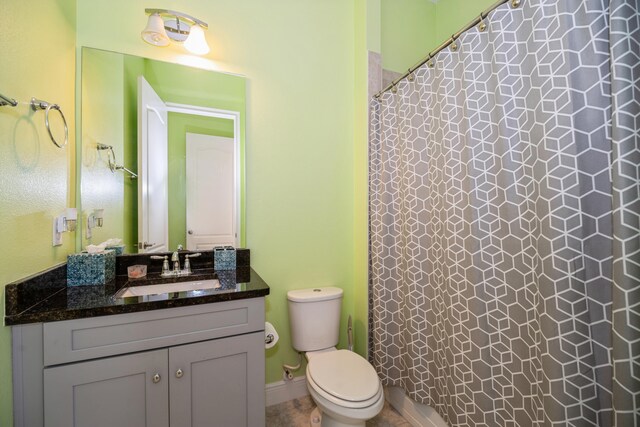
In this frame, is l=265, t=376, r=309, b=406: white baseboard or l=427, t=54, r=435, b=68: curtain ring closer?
l=427, t=54, r=435, b=68: curtain ring

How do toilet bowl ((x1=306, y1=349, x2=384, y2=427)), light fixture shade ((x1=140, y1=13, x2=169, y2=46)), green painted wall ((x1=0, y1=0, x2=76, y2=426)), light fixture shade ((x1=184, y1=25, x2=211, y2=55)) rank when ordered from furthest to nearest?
1. light fixture shade ((x1=184, y1=25, x2=211, y2=55))
2. light fixture shade ((x1=140, y1=13, x2=169, y2=46))
3. toilet bowl ((x1=306, y1=349, x2=384, y2=427))
4. green painted wall ((x1=0, y1=0, x2=76, y2=426))

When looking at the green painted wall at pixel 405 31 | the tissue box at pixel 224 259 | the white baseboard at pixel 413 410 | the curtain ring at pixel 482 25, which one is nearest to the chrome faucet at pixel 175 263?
the tissue box at pixel 224 259

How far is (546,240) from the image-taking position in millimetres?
832

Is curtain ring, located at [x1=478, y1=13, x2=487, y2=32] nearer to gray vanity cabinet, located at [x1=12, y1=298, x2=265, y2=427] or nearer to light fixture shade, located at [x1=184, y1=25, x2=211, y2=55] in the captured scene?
light fixture shade, located at [x1=184, y1=25, x2=211, y2=55]

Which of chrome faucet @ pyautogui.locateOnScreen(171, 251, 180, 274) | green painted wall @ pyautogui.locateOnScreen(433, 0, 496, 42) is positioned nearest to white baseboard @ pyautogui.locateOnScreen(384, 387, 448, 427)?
chrome faucet @ pyautogui.locateOnScreen(171, 251, 180, 274)

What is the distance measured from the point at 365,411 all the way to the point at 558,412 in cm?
67

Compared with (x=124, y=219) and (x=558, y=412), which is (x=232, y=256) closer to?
(x=124, y=219)

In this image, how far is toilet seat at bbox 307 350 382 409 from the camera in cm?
115

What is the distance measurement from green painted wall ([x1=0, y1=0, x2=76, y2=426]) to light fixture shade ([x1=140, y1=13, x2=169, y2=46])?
322 millimetres

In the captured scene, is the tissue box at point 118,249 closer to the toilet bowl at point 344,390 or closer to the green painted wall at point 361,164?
the toilet bowl at point 344,390

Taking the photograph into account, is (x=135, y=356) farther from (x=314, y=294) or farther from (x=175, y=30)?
(x=175, y=30)

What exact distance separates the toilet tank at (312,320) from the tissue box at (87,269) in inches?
38.1

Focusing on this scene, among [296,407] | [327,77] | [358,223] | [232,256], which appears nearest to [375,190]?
[358,223]

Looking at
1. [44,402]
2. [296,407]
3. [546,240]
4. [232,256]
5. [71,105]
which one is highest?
[71,105]
